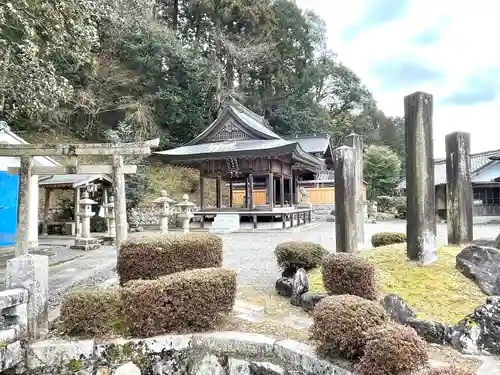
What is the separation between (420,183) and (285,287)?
2.50 m

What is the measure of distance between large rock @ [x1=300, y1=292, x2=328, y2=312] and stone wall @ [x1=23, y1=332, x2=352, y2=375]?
1.17 metres

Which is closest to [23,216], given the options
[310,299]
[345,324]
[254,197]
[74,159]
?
[74,159]

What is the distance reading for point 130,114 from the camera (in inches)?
1002

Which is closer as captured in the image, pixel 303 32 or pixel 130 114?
pixel 130 114

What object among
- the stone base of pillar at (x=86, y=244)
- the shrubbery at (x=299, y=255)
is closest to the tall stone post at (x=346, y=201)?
the shrubbery at (x=299, y=255)

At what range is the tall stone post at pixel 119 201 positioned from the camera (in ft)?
23.2

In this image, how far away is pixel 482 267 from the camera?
16.5 ft

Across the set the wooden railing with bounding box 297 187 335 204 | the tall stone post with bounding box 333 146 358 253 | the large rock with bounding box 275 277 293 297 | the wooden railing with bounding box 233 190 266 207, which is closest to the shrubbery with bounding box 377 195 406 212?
the wooden railing with bounding box 297 187 335 204

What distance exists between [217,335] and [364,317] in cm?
152

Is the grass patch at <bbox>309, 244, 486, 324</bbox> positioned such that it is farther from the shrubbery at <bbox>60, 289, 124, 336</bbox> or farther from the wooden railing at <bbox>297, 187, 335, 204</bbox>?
the wooden railing at <bbox>297, 187, 335, 204</bbox>

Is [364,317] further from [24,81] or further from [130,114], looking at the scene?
[130,114]

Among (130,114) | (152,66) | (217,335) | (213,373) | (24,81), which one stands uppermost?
(152,66)

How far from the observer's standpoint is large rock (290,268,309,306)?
510 centimetres

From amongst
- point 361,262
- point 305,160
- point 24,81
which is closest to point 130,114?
point 305,160
